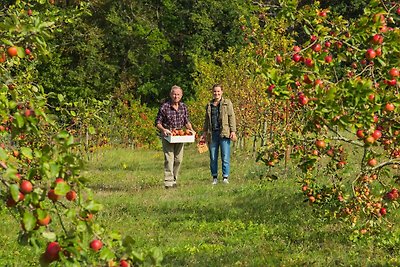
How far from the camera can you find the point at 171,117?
1060 centimetres

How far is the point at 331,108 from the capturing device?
3.82 m

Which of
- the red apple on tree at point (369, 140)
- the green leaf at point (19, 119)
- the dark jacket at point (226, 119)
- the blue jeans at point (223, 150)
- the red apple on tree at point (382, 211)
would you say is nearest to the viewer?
the green leaf at point (19, 119)

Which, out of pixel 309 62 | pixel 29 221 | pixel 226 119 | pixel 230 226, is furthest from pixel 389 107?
pixel 226 119

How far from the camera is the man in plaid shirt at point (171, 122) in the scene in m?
10.5

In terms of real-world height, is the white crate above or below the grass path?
above

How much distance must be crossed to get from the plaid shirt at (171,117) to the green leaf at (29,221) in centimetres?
816

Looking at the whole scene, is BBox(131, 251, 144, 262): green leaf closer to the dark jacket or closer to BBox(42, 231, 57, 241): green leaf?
BBox(42, 231, 57, 241): green leaf

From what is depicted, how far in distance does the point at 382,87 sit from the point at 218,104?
22.7 ft

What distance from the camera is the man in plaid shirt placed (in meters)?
10.5

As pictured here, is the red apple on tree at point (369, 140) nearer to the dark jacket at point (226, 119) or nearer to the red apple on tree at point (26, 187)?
the red apple on tree at point (26, 187)

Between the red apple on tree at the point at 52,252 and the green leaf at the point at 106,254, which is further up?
the red apple on tree at the point at 52,252

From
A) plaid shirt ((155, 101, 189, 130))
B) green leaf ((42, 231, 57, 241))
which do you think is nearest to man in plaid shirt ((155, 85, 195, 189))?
plaid shirt ((155, 101, 189, 130))

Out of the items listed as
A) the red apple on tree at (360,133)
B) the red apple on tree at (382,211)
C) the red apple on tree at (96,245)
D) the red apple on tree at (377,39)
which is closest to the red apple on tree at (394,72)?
the red apple on tree at (377,39)

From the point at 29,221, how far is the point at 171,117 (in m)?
8.23
